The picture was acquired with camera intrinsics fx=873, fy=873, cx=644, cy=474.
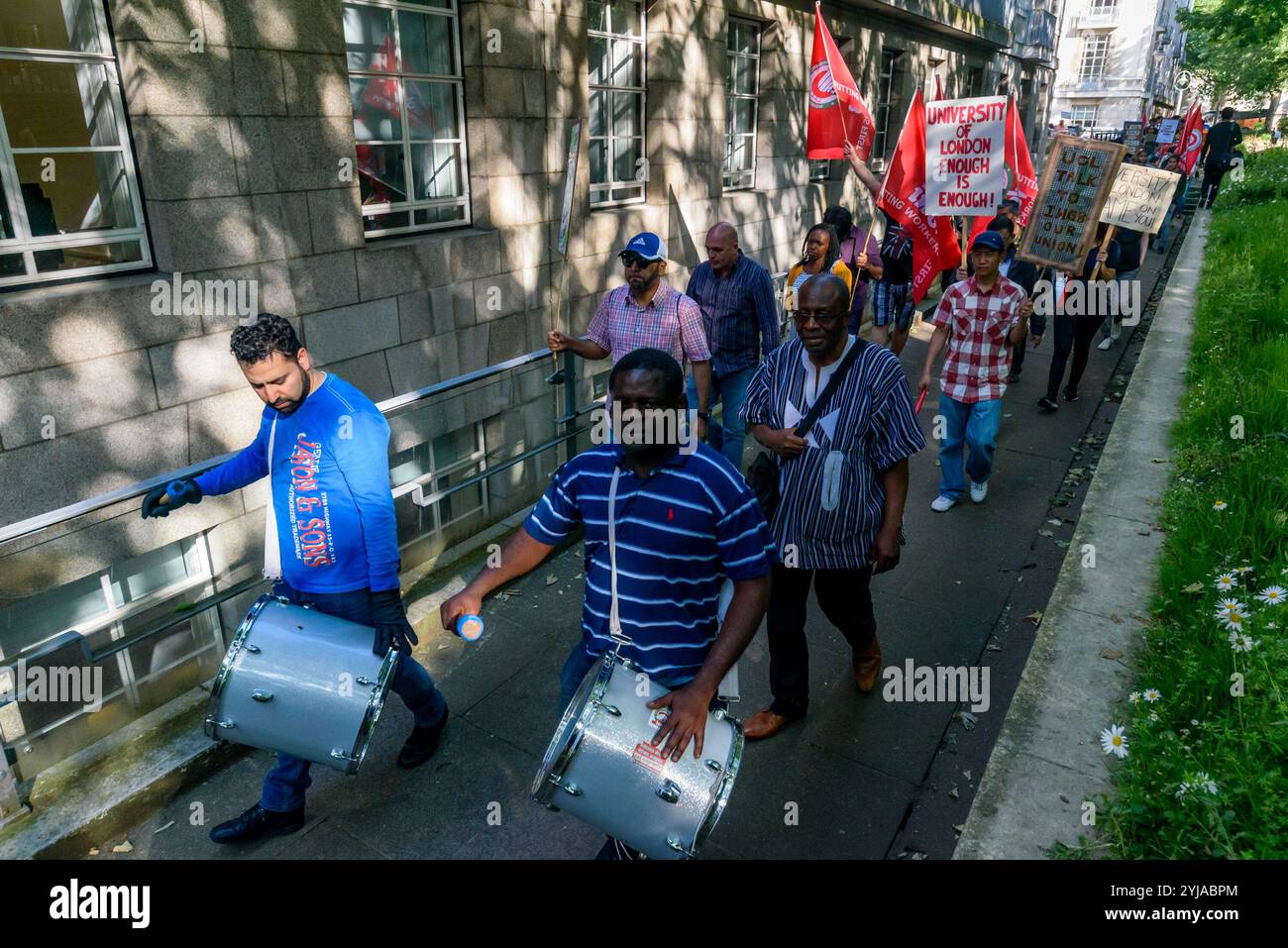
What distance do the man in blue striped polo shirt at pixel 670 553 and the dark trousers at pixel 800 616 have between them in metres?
1.13

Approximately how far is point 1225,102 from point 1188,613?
3224 inches

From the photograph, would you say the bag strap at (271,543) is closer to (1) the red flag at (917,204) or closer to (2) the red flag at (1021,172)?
(1) the red flag at (917,204)

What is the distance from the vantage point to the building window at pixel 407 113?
6.43 m

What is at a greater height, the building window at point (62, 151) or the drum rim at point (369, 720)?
the building window at point (62, 151)

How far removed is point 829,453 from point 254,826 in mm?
2825

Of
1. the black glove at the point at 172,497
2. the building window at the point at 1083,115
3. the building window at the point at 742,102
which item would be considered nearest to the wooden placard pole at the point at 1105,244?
the building window at the point at 742,102

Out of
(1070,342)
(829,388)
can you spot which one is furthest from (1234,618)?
(1070,342)

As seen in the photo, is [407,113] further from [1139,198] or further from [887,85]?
[887,85]

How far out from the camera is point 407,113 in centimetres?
682

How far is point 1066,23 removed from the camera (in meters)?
63.4

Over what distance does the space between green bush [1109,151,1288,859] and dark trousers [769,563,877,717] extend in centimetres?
119

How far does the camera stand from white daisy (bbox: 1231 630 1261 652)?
3494mm

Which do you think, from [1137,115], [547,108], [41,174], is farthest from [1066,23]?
[41,174]
